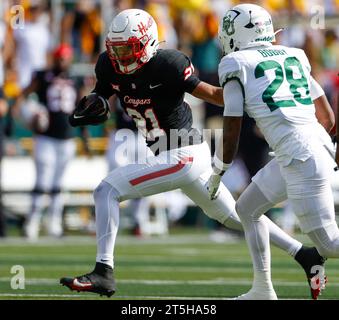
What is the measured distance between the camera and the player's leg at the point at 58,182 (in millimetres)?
11719

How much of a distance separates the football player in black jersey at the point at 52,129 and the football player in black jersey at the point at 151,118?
5345 millimetres

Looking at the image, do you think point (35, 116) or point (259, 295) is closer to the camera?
point (259, 295)

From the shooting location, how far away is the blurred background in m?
11.9

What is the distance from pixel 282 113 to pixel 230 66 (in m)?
0.36

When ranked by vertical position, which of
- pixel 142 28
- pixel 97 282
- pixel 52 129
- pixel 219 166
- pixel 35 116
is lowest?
pixel 97 282

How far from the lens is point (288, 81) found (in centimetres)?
570

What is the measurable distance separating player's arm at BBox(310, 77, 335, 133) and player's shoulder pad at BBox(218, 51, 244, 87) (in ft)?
1.87

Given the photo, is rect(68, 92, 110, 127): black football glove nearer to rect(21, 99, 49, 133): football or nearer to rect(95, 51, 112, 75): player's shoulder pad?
rect(95, 51, 112, 75): player's shoulder pad

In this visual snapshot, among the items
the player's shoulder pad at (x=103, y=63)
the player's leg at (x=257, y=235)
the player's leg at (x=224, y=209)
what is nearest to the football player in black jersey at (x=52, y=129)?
the player's shoulder pad at (x=103, y=63)

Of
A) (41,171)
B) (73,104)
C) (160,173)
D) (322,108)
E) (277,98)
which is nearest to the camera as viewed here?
(277,98)

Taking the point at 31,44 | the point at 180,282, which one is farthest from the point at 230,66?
the point at 31,44

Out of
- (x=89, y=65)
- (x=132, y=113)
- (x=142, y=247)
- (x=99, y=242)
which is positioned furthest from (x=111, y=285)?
(x=89, y=65)

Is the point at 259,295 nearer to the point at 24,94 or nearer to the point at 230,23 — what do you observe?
the point at 230,23

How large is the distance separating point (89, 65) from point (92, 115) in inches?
280
